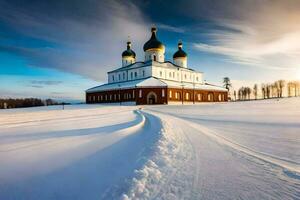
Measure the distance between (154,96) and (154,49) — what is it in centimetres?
1574

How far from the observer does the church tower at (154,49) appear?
215 feet

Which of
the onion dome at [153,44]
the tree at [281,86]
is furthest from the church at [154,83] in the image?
the tree at [281,86]

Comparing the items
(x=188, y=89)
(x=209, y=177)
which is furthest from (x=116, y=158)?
(x=188, y=89)

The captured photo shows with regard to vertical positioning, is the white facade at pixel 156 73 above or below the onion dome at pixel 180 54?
below

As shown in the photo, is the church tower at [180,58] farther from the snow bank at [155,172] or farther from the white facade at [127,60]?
the snow bank at [155,172]

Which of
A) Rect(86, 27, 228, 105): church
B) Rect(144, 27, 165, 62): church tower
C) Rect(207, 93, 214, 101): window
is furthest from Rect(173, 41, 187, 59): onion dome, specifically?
Rect(207, 93, 214, 101): window

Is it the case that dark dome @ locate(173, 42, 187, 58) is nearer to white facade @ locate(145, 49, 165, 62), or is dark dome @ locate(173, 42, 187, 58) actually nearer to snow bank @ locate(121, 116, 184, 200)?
white facade @ locate(145, 49, 165, 62)

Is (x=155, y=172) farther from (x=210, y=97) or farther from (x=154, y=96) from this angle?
(x=210, y=97)

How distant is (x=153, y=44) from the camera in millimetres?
65625

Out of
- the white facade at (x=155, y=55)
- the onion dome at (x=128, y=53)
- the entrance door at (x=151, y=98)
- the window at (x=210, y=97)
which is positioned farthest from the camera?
the onion dome at (x=128, y=53)

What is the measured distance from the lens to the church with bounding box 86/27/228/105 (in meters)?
55.4

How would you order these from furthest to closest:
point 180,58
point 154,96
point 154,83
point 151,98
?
point 180,58 < point 154,83 < point 151,98 < point 154,96

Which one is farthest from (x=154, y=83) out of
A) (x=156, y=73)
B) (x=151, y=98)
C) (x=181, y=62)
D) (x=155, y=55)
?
(x=181, y=62)

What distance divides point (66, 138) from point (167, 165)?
236 inches
